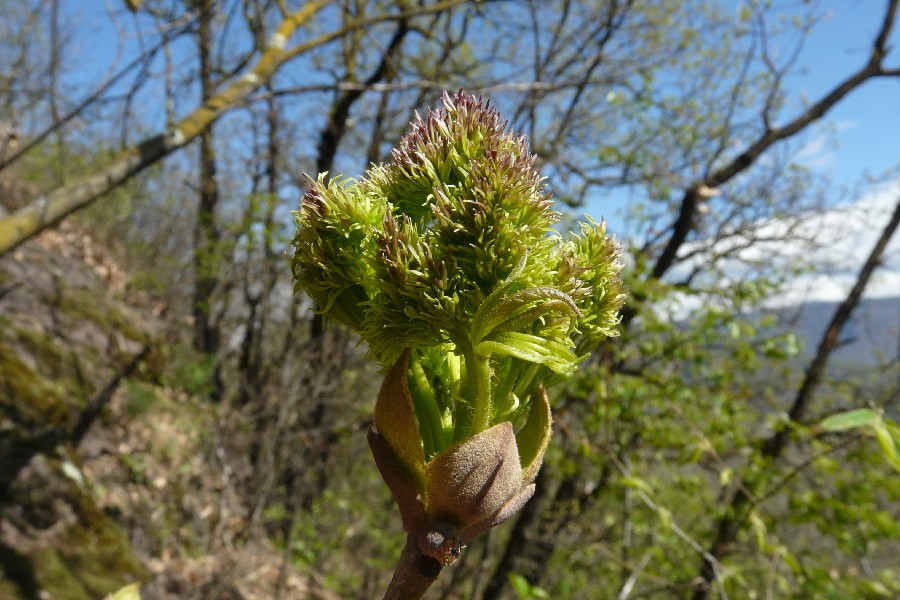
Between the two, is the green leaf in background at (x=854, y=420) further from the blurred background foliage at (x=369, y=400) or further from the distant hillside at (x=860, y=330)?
the distant hillside at (x=860, y=330)

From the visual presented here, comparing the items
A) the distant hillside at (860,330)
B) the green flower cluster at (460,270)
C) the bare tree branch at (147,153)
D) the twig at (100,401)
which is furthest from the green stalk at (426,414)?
the twig at (100,401)

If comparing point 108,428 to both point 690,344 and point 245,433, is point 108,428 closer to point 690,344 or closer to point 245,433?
point 245,433

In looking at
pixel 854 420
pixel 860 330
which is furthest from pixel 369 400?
pixel 860 330

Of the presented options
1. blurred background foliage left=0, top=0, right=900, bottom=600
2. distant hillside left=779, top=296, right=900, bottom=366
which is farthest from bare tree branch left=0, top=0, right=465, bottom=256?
distant hillside left=779, top=296, right=900, bottom=366

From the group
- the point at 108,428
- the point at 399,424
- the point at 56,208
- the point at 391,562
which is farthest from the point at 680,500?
the point at 399,424

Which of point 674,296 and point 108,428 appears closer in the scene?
point 674,296

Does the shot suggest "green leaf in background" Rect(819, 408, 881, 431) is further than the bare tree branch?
No

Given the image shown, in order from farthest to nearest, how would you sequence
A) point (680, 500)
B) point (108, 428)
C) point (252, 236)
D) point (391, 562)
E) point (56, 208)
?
point (680, 500)
point (391, 562)
point (108, 428)
point (252, 236)
point (56, 208)

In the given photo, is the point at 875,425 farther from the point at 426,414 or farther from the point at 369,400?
the point at 369,400

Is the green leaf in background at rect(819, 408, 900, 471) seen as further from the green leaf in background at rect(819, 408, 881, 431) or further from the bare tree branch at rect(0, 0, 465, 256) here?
the bare tree branch at rect(0, 0, 465, 256)
